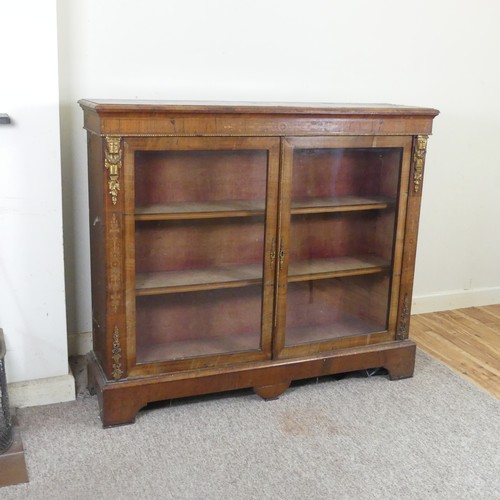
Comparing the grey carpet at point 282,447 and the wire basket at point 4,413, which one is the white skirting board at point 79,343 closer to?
the grey carpet at point 282,447

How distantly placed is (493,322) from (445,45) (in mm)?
1195

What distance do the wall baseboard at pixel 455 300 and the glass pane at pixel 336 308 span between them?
2.27ft

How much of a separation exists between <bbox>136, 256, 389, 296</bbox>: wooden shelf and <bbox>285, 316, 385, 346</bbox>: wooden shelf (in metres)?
0.17

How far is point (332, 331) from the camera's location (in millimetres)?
2225

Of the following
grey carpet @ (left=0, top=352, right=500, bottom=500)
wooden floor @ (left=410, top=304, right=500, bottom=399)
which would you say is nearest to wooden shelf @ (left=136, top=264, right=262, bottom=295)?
grey carpet @ (left=0, top=352, right=500, bottom=500)

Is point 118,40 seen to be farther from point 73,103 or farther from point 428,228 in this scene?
point 428,228

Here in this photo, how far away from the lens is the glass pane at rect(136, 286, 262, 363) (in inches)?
78.9

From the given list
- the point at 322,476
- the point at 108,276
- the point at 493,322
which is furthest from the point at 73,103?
the point at 493,322

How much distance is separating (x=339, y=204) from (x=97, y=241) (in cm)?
77

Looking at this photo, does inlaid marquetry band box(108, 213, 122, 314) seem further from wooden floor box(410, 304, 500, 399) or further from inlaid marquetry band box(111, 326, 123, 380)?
wooden floor box(410, 304, 500, 399)

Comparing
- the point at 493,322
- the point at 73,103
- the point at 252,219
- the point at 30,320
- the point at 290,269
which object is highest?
the point at 73,103

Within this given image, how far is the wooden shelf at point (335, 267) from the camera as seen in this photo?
Result: 83.9 inches

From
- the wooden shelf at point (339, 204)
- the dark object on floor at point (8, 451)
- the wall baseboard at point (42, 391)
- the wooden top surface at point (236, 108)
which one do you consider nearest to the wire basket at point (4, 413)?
the dark object on floor at point (8, 451)

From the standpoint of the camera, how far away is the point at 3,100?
6.03 feet
